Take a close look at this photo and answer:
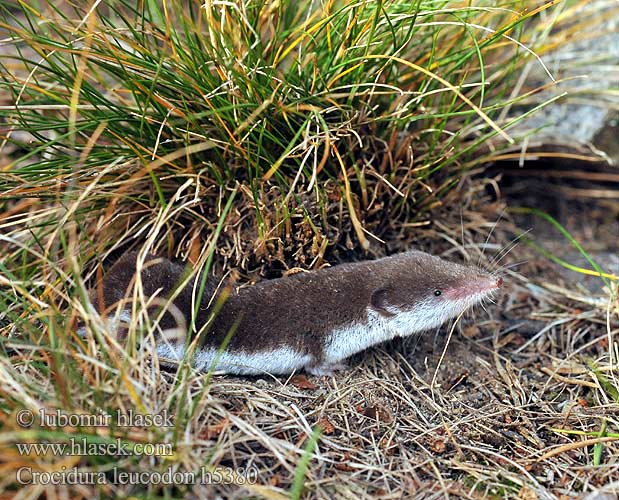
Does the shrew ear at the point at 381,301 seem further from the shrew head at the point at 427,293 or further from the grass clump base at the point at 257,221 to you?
A: the grass clump base at the point at 257,221

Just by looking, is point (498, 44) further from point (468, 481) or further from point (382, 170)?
point (468, 481)

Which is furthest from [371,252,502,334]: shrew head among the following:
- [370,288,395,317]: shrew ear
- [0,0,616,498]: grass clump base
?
[0,0,616,498]: grass clump base

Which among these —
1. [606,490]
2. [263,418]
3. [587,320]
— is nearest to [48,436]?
[263,418]

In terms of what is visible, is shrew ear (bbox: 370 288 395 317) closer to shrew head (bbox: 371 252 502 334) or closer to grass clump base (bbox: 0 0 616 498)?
shrew head (bbox: 371 252 502 334)

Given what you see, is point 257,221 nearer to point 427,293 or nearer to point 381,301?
point 381,301

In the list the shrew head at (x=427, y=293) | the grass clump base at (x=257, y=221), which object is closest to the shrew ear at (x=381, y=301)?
the shrew head at (x=427, y=293)

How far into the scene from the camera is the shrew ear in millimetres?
3529

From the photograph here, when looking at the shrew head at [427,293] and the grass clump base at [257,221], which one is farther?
the shrew head at [427,293]

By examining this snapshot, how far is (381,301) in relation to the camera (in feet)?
11.6

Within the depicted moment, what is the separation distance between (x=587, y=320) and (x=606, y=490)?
1.67 metres

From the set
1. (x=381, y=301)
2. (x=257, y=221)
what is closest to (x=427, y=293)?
(x=381, y=301)

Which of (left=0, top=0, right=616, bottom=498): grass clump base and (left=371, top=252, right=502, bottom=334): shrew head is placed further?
(left=371, top=252, right=502, bottom=334): shrew head

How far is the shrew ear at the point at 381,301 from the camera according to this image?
353cm

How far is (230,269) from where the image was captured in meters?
3.75
